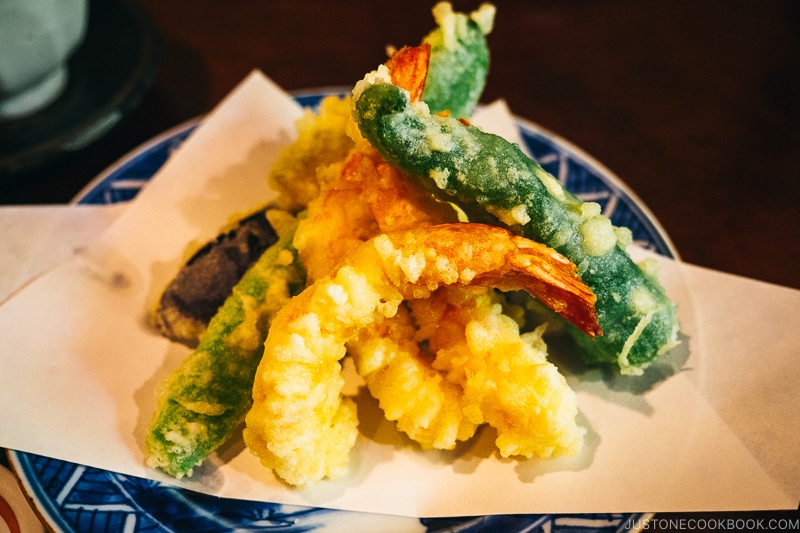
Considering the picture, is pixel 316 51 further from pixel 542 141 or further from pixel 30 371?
pixel 30 371

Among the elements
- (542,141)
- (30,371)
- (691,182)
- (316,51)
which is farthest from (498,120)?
(30,371)

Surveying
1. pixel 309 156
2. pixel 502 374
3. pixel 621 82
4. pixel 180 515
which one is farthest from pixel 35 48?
pixel 621 82

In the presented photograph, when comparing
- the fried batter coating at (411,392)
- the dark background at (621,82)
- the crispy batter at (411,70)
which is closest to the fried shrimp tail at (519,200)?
the crispy batter at (411,70)

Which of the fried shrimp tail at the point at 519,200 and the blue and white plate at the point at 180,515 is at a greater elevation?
the fried shrimp tail at the point at 519,200

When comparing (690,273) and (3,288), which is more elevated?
(690,273)

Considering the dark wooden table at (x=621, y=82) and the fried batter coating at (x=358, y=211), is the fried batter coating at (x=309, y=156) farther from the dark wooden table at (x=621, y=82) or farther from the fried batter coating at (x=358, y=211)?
the dark wooden table at (x=621, y=82)

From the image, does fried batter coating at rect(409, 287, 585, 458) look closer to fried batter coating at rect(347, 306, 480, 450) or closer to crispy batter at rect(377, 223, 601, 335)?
fried batter coating at rect(347, 306, 480, 450)

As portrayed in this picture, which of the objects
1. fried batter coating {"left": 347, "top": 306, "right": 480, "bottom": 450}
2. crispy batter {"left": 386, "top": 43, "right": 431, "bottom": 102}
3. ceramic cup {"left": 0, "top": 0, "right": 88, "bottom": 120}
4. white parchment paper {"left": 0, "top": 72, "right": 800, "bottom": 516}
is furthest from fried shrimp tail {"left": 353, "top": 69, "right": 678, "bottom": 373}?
ceramic cup {"left": 0, "top": 0, "right": 88, "bottom": 120}
